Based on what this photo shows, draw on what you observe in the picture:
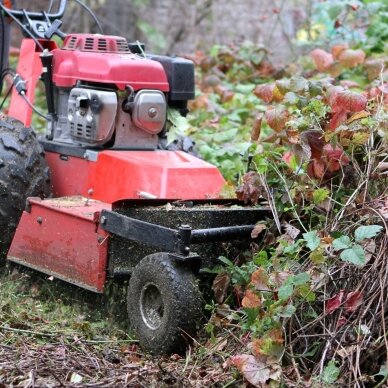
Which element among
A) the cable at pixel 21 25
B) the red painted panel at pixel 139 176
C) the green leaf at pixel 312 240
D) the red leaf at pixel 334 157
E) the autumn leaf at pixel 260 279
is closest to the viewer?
the green leaf at pixel 312 240

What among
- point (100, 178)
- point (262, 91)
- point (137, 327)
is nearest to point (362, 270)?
point (137, 327)

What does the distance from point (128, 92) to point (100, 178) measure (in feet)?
1.56

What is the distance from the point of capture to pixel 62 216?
177 inches

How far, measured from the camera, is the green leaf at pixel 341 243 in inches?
138

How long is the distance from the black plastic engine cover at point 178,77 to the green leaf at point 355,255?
72.6 inches

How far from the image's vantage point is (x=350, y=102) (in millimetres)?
4105

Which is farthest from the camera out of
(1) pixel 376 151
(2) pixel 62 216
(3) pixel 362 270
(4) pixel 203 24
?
(4) pixel 203 24

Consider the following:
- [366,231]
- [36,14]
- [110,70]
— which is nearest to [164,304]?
[366,231]

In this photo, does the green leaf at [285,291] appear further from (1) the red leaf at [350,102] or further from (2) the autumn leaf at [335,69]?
(2) the autumn leaf at [335,69]

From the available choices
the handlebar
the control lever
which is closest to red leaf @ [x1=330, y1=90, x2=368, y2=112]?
the control lever

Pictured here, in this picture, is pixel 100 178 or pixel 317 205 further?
pixel 100 178

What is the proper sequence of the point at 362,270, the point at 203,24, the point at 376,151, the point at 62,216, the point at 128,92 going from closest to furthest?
the point at 362,270, the point at 376,151, the point at 62,216, the point at 128,92, the point at 203,24

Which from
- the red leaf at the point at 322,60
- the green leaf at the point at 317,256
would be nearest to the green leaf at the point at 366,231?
the green leaf at the point at 317,256

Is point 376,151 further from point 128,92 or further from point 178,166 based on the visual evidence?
point 128,92
